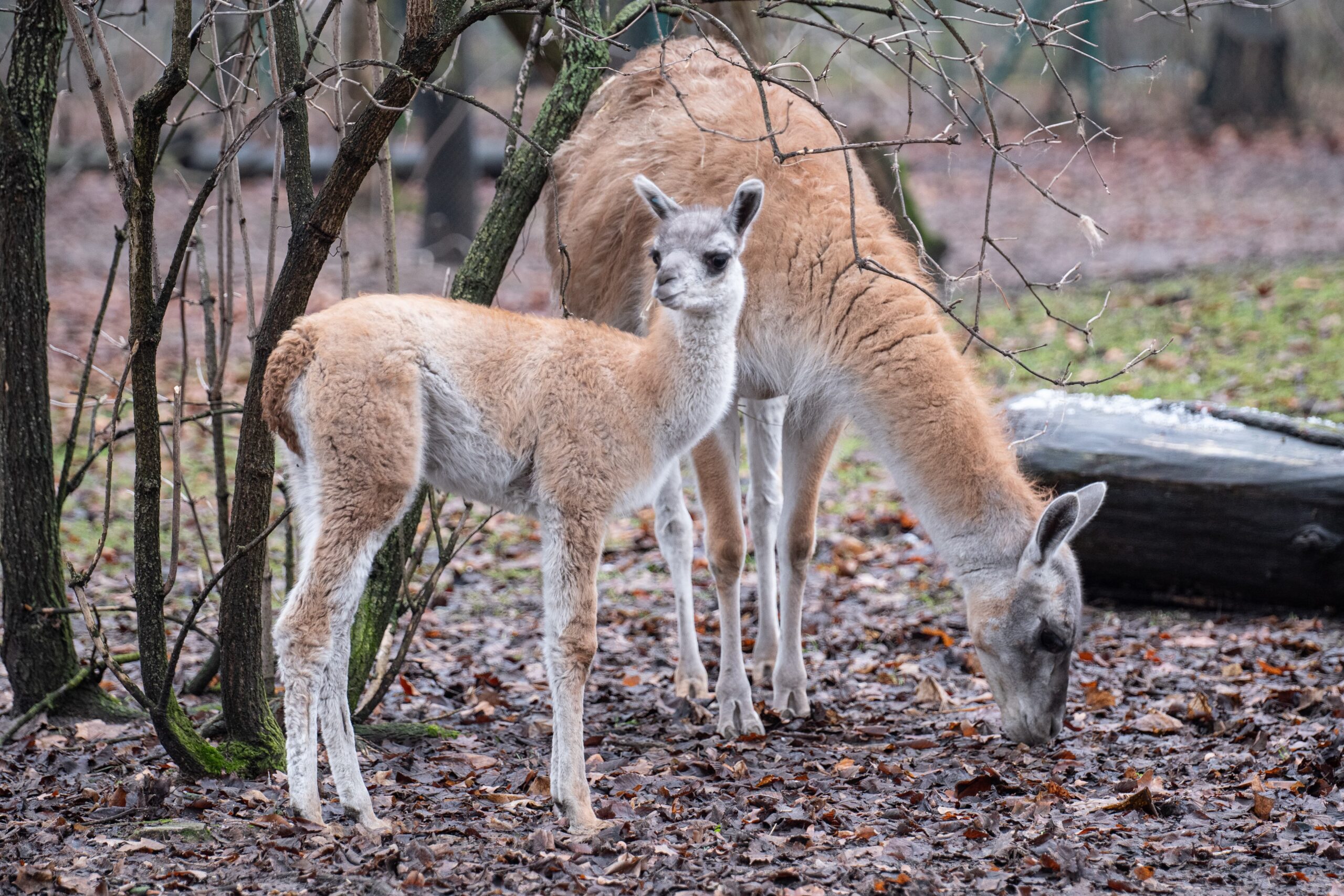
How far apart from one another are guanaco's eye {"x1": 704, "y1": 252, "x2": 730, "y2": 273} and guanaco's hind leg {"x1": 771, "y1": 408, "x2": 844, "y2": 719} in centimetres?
160

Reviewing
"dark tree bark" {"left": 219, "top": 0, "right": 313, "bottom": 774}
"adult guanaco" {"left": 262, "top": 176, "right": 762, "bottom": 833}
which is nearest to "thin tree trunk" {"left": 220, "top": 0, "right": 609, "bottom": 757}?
"dark tree bark" {"left": 219, "top": 0, "right": 313, "bottom": 774}

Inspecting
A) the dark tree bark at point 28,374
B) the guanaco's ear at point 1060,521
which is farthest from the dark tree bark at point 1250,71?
the dark tree bark at point 28,374

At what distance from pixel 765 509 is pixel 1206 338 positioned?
6961 mm

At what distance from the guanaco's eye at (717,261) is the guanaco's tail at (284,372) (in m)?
1.31

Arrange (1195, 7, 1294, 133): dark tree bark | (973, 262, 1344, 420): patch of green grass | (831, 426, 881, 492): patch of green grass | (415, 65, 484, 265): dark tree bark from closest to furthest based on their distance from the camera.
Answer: (831, 426, 881, 492): patch of green grass < (973, 262, 1344, 420): patch of green grass < (415, 65, 484, 265): dark tree bark < (1195, 7, 1294, 133): dark tree bark

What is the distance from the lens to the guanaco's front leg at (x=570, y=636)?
3.88 metres

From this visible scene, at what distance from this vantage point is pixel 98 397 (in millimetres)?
4824

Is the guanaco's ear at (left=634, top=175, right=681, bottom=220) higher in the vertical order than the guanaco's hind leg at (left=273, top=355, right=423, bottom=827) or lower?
higher

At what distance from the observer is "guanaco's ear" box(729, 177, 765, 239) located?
4.19 metres

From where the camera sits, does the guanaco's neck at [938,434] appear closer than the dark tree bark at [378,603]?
No

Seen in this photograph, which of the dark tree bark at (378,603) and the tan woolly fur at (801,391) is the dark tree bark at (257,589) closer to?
the dark tree bark at (378,603)

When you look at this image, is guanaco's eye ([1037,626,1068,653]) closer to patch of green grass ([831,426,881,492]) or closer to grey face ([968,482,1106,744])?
grey face ([968,482,1106,744])

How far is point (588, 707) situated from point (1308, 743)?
9.66ft

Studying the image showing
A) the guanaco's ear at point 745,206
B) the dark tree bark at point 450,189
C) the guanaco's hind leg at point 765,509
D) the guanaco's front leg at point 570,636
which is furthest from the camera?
the dark tree bark at point 450,189
